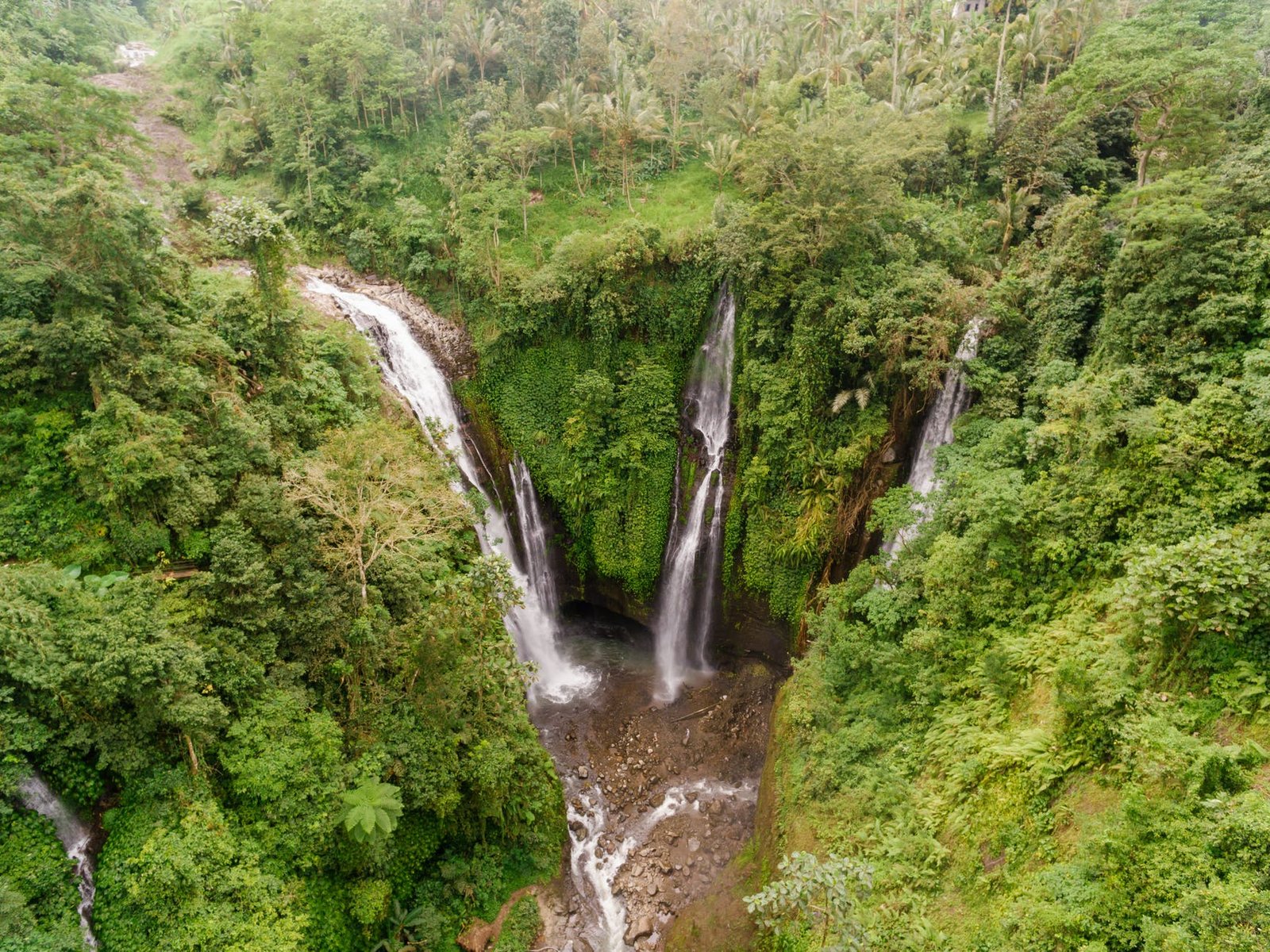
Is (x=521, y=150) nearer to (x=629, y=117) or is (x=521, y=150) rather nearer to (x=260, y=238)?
(x=629, y=117)

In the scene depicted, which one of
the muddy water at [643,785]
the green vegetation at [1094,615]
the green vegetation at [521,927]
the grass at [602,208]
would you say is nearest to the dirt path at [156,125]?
the grass at [602,208]

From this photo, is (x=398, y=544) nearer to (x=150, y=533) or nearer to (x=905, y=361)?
(x=150, y=533)

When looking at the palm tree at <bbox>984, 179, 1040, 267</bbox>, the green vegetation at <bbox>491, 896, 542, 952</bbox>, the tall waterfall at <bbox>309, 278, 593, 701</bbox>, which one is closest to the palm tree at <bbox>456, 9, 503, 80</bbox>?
the tall waterfall at <bbox>309, 278, 593, 701</bbox>

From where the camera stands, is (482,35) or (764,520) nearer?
(764,520)

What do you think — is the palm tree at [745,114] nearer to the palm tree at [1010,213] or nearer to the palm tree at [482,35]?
the palm tree at [482,35]

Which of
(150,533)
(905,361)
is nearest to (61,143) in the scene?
(150,533)

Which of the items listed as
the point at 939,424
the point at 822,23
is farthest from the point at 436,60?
the point at 939,424
